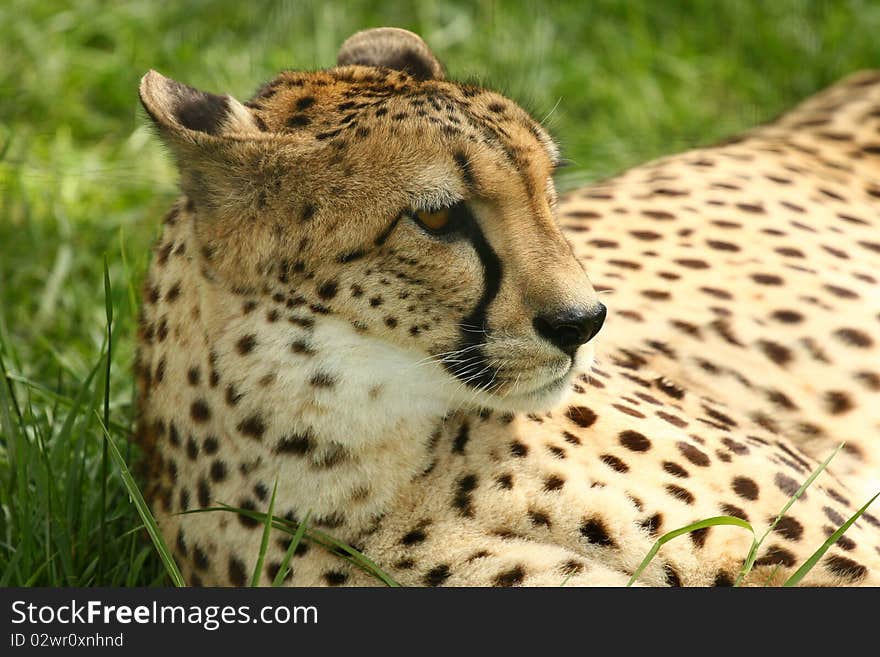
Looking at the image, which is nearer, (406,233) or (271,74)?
(406,233)

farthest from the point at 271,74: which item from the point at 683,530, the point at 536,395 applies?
the point at 683,530

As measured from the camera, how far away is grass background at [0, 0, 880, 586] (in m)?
3.96

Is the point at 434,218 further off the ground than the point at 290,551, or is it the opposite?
the point at 434,218

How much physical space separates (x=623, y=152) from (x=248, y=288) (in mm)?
2752

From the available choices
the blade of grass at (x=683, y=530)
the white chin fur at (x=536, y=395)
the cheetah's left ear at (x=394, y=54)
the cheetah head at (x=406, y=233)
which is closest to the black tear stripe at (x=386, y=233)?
the cheetah head at (x=406, y=233)

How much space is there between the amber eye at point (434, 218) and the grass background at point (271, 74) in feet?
5.59

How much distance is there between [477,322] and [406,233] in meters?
0.17

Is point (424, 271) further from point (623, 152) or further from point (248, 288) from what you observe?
point (623, 152)

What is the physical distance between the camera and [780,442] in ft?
9.04

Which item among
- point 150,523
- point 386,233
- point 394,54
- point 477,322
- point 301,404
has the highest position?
point 394,54

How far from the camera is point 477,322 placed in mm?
2098

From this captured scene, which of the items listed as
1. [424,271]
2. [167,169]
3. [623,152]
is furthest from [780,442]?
[167,169]

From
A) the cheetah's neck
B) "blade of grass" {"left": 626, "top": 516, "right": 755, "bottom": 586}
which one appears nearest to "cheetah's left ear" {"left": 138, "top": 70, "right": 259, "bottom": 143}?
the cheetah's neck

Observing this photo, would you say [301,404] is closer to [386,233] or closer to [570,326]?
[386,233]
